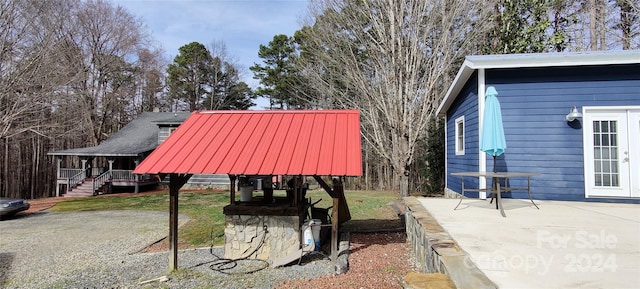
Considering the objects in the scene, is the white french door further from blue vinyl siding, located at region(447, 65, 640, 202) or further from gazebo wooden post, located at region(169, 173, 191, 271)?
gazebo wooden post, located at region(169, 173, 191, 271)

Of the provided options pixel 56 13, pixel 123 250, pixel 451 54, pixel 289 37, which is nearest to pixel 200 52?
pixel 289 37

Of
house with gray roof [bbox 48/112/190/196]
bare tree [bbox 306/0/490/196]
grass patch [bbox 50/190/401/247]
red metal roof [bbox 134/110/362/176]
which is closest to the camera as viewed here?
red metal roof [bbox 134/110/362/176]

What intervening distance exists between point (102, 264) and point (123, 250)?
3.18 feet

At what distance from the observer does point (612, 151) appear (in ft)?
20.8

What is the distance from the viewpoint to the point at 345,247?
5664mm

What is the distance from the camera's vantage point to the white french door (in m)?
6.23

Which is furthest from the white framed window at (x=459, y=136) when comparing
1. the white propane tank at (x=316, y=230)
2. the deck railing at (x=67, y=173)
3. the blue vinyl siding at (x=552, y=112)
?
the deck railing at (x=67, y=173)

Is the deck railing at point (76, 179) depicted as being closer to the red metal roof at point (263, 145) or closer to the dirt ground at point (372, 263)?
the dirt ground at point (372, 263)

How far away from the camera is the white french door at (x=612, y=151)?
6234 mm

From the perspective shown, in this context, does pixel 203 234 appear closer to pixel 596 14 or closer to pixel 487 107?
pixel 487 107

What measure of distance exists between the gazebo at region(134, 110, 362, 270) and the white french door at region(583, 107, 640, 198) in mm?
4745

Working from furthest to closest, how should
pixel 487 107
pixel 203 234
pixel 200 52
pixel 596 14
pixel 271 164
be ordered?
pixel 200 52 < pixel 596 14 < pixel 203 234 < pixel 487 107 < pixel 271 164

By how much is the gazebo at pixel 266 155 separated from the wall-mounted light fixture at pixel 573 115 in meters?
4.29

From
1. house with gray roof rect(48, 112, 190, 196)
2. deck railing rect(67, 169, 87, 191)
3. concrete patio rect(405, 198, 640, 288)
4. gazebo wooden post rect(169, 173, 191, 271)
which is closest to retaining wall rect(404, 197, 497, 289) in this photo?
concrete patio rect(405, 198, 640, 288)
